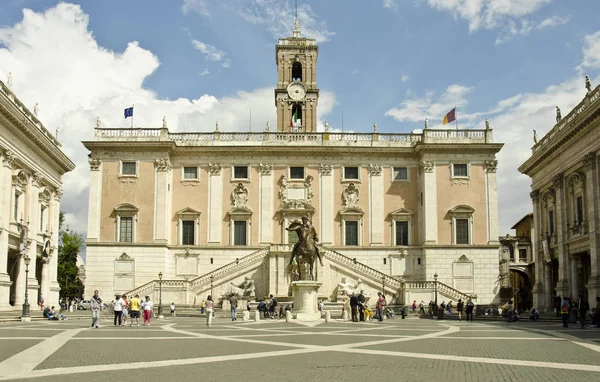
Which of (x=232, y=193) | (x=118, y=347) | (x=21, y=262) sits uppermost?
(x=232, y=193)

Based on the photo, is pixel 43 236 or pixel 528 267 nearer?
pixel 43 236

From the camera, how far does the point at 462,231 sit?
169 ft

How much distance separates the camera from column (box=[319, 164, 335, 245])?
52.0m

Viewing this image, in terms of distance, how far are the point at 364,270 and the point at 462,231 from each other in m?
9.04

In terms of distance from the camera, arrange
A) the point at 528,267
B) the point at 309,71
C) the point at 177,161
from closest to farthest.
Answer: the point at 177,161
the point at 309,71
the point at 528,267

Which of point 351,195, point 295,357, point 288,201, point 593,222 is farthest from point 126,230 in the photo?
point 295,357

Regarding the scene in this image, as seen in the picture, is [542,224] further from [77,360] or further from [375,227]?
[77,360]

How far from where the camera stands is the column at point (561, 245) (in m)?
42.9

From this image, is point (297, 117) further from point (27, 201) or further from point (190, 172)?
point (27, 201)

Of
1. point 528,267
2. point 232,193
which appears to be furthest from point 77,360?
point 528,267

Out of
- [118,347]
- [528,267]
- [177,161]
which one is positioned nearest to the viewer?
[118,347]

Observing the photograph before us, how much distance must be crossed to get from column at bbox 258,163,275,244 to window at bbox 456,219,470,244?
46.7 feet

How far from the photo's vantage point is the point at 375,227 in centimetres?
5222

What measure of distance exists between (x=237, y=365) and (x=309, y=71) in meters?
51.1
